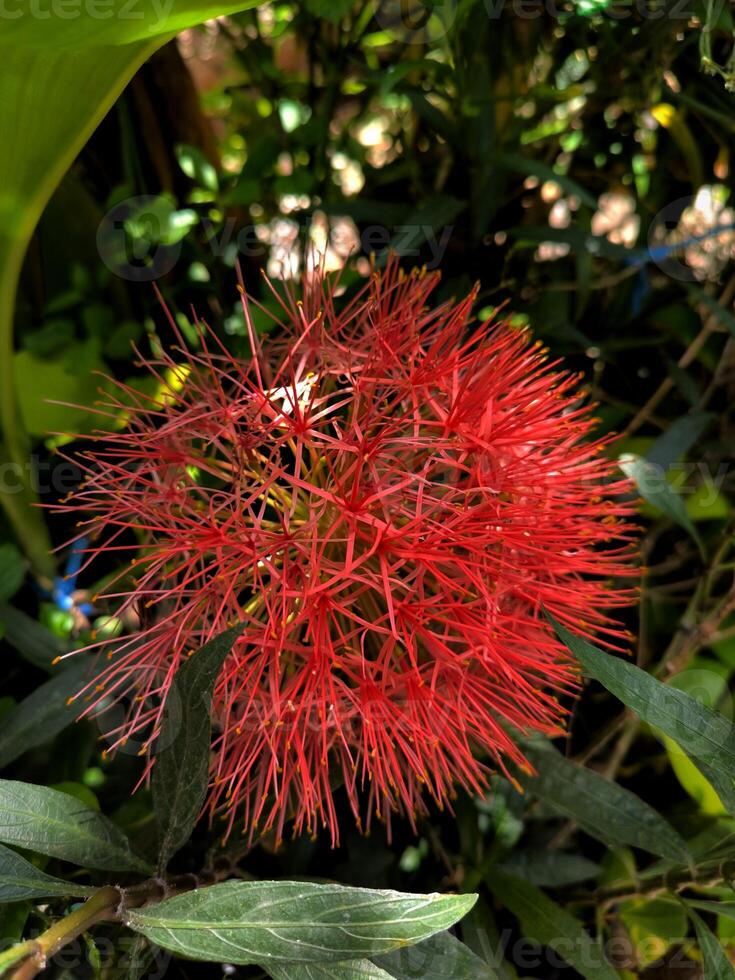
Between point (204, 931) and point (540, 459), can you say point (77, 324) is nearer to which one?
point (540, 459)

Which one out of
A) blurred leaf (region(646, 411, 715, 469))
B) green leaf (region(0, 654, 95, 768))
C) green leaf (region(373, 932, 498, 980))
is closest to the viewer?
green leaf (region(373, 932, 498, 980))

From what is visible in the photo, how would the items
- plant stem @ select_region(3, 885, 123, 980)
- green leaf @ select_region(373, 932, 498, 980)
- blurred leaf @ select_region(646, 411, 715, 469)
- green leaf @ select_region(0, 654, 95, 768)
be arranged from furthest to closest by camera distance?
blurred leaf @ select_region(646, 411, 715, 469) < green leaf @ select_region(0, 654, 95, 768) < green leaf @ select_region(373, 932, 498, 980) < plant stem @ select_region(3, 885, 123, 980)

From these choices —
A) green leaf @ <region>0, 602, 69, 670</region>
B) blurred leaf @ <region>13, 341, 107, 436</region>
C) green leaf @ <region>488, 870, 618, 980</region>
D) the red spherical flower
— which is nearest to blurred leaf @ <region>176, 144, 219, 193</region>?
blurred leaf @ <region>13, 341, 107, 436</region>

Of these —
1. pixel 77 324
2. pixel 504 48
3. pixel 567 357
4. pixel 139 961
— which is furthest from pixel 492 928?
pixel 504 48

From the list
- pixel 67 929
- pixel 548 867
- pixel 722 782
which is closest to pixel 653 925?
pixel 548 867

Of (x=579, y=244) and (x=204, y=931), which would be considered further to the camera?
(x=579, y=244)

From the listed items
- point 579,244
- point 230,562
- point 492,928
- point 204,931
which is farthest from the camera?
point 579,244

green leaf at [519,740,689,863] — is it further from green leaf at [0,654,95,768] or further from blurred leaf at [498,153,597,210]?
blurred leaf at [498,153,597,210]
